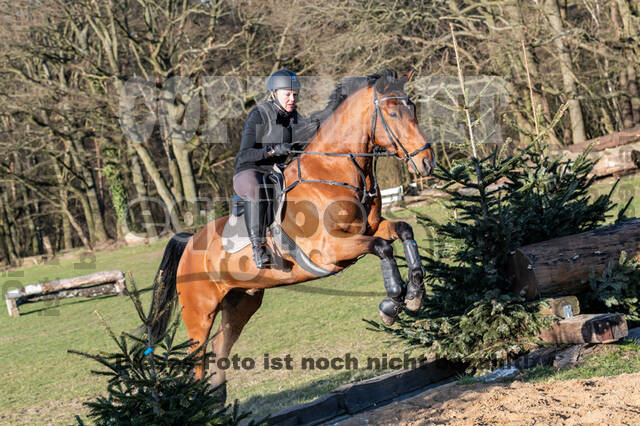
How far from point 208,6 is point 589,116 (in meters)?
14.7

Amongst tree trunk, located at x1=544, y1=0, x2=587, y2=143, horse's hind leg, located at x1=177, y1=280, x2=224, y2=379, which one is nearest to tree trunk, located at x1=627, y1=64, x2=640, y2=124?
tree trunk, located at x1=544, y1=0, x2=587, y2=143

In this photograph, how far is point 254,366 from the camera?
7.45m

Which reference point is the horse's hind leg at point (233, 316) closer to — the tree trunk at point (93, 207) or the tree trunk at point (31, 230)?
the tree trunk at point (93, 207)

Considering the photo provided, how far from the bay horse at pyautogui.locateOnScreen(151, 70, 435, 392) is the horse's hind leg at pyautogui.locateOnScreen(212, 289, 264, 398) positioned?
1.10 ft

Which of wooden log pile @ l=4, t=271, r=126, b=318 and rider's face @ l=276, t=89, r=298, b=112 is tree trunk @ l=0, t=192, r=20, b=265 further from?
rider's face @ l=276, t=89, r=298, b=112

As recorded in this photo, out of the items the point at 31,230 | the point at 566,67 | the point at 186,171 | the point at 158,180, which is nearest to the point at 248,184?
the point at 566,67

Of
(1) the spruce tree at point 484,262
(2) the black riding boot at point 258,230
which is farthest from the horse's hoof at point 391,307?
(2) the black riding boot at point 258,230

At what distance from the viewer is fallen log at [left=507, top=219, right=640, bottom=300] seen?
5434mm

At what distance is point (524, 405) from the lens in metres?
4.11

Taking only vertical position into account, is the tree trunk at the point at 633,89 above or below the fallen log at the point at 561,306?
above

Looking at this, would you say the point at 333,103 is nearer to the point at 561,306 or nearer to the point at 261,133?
the point at 261,133

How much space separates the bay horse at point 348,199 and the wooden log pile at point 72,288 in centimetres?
1080

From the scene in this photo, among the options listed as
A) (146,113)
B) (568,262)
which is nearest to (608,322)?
(568,262)

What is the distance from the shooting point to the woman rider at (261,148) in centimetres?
501
